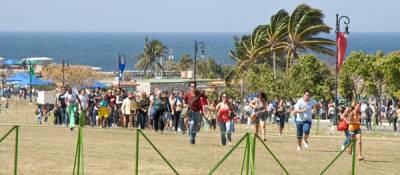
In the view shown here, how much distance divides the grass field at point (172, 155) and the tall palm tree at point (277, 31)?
133 ft

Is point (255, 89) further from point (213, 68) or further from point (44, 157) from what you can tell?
point (213, 68)

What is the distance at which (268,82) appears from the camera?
55.2 metres

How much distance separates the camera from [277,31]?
6562cm

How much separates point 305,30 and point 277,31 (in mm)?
2278

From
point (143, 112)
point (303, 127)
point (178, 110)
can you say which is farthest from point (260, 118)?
point (143, 112)

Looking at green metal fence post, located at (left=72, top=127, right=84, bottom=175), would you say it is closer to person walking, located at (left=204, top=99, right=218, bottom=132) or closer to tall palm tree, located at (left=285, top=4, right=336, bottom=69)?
person walking, located at (left=204, top=99, right=218, bottom=132)

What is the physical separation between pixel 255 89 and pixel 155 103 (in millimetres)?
32936

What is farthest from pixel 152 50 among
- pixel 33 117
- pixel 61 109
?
pixel 61 109

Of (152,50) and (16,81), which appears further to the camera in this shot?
(152,50)

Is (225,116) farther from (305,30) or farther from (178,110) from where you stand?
(305,30)

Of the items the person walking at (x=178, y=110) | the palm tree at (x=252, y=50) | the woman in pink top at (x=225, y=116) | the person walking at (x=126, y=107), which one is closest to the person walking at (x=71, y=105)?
the person walking at (x=126, y=107)

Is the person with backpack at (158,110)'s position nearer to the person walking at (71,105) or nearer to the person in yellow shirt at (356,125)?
the person walking at (71,105)

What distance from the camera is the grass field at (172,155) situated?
17609 millimetres

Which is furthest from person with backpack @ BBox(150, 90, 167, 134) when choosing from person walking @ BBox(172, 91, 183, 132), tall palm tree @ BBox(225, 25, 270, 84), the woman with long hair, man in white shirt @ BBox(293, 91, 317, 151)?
tall palm tree @ BBox(225, 25, 270, 84)
